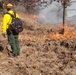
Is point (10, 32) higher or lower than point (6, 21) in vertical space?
lower

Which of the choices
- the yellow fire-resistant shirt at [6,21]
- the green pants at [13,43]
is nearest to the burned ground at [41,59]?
the green pants at [13,43]

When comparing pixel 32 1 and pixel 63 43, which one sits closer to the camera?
pixel 63 43

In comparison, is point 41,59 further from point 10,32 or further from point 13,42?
point 10,32

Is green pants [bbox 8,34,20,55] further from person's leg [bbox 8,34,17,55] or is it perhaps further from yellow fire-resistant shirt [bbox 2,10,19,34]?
yellow fire-resistant shirt [bbox 2,10,19,34]

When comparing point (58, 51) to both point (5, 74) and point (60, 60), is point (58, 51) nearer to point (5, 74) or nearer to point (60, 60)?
point (60, 60)

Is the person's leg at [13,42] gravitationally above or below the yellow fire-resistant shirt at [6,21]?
below

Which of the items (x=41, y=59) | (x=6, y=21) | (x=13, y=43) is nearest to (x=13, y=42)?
(x=13, y=43)

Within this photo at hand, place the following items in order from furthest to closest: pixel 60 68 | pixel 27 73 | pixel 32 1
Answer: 1. pixel 32 1
2. pixel 60 68
3. pixel 27 73

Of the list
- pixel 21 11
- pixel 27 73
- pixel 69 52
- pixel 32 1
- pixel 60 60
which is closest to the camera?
pixel 27 73

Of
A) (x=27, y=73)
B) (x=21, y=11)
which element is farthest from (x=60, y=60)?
(x=21, y=11)

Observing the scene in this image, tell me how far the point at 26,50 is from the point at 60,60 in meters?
1.83

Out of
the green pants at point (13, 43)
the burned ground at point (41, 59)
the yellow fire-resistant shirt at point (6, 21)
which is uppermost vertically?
the yellow fire-resistant shirt at point (6, 21)

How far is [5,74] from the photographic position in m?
8.27

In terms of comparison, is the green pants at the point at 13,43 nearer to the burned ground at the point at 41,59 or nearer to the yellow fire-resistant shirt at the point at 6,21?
the burned ground at the point at 41,59
